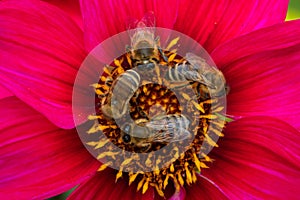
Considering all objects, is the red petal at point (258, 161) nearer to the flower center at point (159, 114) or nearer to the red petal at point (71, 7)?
the flower center at point (159, 114)

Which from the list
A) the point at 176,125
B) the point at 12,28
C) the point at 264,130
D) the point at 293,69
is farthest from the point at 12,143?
the point at 293,69

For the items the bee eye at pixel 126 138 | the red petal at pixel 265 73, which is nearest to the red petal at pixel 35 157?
the bee eye at pixel 126 138

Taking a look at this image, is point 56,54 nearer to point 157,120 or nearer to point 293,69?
point 157,120

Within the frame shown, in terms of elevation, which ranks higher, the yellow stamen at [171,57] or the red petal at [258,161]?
the yellow stamen at [171,57]

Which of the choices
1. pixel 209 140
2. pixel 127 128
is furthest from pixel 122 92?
pixel 209 140

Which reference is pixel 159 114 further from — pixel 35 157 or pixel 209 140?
pixel 35 157

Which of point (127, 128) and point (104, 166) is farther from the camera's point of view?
point (104, 166)

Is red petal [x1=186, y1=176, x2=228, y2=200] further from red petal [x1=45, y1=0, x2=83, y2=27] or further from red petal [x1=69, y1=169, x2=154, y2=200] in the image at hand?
red petal [x1=45, y1=0, x2=83, y2=27]
